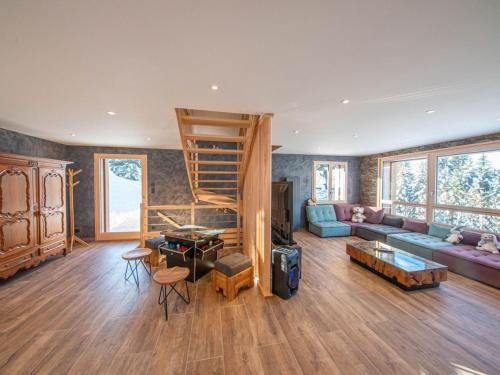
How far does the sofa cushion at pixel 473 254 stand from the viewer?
9.10 ft

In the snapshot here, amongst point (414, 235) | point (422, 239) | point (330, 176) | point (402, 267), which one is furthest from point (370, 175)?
point (402, 267)

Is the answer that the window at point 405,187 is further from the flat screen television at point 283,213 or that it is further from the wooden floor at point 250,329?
the flat screen television at point 283,213

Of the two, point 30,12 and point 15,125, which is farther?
point 15,125

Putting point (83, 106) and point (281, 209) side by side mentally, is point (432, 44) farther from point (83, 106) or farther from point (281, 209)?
point (83, 106)

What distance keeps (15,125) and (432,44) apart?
5413 mm

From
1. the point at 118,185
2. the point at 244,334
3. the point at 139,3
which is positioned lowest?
the point at 244,334

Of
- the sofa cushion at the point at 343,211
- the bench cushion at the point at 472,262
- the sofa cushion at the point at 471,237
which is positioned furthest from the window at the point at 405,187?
the bench cushion at the point at 472,262

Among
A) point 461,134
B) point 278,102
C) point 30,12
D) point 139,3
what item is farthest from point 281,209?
point 461,134

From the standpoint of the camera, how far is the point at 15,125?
305cm

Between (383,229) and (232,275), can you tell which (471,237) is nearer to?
(383,229)

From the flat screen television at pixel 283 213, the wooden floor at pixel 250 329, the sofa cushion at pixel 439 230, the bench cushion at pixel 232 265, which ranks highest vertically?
the flat screen television at pixel 283 213

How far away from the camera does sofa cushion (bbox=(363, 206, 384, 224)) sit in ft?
17.8

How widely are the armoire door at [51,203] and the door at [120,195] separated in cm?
100

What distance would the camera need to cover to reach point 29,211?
309 cm
